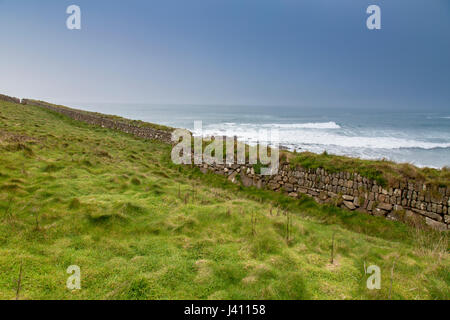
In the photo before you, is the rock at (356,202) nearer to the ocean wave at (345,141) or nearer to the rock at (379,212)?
the rock at (379,212)

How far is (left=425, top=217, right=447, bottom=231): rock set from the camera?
7373 millimetres

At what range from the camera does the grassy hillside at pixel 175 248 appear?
383 centimetres

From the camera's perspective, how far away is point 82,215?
5758 mm

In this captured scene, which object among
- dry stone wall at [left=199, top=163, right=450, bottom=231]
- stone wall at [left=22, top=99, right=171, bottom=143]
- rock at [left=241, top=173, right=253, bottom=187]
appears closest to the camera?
dry stone wall at [left=199, top=163, right=450, bottom=231]

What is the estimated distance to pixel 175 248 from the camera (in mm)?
4961

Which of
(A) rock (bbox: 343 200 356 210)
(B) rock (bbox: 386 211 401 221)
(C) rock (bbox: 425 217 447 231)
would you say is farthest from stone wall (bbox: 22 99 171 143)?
(C) rock (bbox: 425 217 447 231)

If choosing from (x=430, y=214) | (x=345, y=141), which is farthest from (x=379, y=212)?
(x=345, y=141)

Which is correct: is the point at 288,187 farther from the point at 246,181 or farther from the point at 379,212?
the point at 379,212

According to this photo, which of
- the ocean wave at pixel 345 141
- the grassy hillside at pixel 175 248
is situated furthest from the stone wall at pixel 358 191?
the ocean wave at pixel 345 141

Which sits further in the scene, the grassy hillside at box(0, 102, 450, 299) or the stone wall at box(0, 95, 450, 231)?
the stone wall at box(0, 95, 450, 231)

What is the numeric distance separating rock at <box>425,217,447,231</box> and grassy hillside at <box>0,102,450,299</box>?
0.83ft

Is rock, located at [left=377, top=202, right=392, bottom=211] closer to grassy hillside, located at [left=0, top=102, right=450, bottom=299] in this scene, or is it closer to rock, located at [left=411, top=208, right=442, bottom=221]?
grassy hillside, located at [left=0, top=102, right=450, bottom=299]
